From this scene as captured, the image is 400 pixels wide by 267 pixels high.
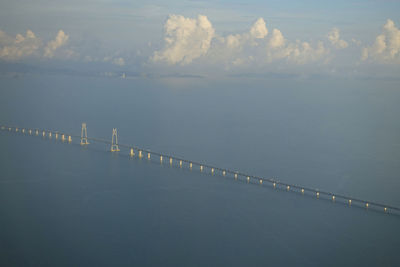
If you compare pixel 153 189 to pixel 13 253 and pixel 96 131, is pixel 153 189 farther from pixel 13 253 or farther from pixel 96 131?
pixel 96 131

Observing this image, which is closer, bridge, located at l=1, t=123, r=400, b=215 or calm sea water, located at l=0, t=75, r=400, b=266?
calm sea water, located at l=0, t=75, r=400, b=266

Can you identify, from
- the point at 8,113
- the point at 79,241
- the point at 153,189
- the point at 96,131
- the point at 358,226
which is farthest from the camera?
the point at 8,113

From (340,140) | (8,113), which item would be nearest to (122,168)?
(340,140)

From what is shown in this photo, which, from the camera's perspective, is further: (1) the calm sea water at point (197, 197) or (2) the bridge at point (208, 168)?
(2) the bridge at point (208, 168)
